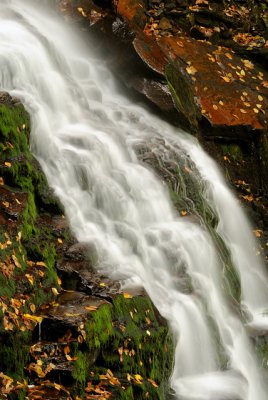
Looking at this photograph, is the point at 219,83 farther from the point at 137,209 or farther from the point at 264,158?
the point at 137,209

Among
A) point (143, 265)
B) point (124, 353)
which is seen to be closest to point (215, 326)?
point (143, 265)

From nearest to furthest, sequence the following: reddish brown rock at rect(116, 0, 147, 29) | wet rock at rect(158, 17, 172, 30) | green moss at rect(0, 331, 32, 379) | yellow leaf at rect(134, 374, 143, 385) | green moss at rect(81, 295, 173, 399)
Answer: green moss at rect(0, 331, 32, 379)
green moss at rect(81, 295, 173, 399)
yellow leaf at rect(134, 374, 143, 385)
reddish brown rock at rect(116, 0, 147, 29)
wet rock at rect(158, 17, 172, 30)

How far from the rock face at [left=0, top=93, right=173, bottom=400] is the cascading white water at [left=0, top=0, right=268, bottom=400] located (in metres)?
0.38

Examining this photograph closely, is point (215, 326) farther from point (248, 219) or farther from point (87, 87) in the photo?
point (87, 87)

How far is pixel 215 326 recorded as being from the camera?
24.1ft

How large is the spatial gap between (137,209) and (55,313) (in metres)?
2.99

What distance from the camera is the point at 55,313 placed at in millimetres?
5586

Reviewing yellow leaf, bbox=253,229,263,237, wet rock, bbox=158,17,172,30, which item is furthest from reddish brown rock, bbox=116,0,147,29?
yellow leaf, bbox=253,229,263,237

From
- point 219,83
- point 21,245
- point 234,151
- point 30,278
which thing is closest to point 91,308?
point 30,278

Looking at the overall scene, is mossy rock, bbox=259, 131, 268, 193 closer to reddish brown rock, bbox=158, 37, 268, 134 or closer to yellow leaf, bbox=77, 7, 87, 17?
reddish brown rock, bbox=158, 37, 268, 134

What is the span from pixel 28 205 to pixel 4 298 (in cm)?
143

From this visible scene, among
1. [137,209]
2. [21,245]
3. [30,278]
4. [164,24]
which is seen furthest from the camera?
[164,24]

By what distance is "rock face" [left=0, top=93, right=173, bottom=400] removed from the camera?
5.19m

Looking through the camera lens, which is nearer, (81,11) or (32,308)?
(32,308)
